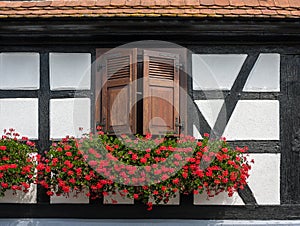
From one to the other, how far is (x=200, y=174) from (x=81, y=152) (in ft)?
4.31

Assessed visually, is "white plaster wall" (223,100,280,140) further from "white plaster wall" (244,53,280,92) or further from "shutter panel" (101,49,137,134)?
"shutter panel" (101,49,137,134)

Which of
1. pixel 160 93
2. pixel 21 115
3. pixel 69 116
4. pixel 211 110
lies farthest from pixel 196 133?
pixel 21 115

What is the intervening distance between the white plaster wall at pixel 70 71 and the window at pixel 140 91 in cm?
15

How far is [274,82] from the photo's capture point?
6.85 metres

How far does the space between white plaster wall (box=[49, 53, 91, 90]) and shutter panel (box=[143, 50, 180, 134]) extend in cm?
73

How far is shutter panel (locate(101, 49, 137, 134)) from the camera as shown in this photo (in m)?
6.63

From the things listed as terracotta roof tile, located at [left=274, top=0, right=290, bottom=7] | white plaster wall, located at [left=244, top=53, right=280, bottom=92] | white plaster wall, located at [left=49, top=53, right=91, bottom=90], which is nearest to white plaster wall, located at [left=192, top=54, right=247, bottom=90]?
white plaster wall, located at [left=244, top=53, right=280, bottom=92]

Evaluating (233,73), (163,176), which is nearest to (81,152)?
(163,176)

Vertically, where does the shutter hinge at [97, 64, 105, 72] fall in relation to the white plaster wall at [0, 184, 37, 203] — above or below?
above

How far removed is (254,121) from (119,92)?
159 cm

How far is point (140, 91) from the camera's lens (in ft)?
21.9

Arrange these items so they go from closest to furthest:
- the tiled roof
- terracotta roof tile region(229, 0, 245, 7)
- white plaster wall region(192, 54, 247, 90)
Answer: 1. the tiled roof
2. terracotta roof tile region(229, 0, 245, 7)
3. white plaster wall region(192, 54, 247, 90)

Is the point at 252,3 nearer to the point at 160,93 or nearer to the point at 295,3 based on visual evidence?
the point at 295,3

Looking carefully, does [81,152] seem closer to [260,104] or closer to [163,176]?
[163,176]
